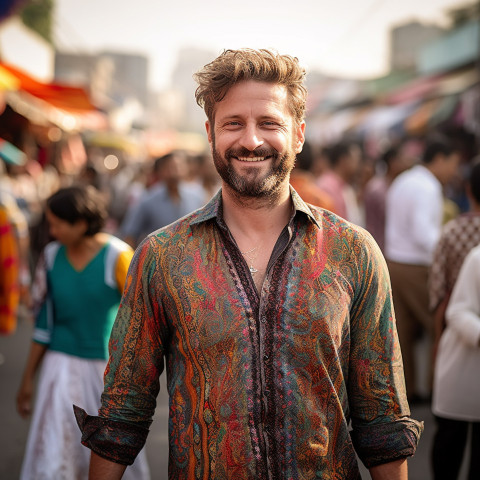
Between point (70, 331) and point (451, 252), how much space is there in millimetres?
2297

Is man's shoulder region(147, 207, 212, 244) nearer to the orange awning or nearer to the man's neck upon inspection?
the man's neck

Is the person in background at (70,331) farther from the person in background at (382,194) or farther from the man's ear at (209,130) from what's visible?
the person in background at (382,194)

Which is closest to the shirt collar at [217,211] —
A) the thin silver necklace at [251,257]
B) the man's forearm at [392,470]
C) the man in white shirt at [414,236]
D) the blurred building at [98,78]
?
the thin silver necklace at [251,257]

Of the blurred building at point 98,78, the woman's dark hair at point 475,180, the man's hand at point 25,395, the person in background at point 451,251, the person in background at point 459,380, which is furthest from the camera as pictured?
the blurred building at point 98,78

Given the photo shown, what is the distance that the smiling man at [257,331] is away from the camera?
7.05 feet

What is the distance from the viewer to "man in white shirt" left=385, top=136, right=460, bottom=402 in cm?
631

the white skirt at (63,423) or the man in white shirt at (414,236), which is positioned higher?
the man in white shirt at (414,236)

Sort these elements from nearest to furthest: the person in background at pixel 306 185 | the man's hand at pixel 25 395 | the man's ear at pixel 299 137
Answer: the man's ear at pixel 299 137
the man's hand at pixel 25 395
the person in background at pixel 306 185

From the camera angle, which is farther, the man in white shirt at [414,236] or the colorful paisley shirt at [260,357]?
the man in white shirt at [414,236]

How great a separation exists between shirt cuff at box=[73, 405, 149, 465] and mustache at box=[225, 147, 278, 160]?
0.87m

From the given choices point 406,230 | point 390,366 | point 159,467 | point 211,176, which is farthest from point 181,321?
point 211,176

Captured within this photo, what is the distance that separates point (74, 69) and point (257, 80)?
151ft

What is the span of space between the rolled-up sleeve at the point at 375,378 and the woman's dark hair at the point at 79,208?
2.15m

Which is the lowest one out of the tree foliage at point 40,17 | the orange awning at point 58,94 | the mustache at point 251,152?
the mustache at point 251,152
